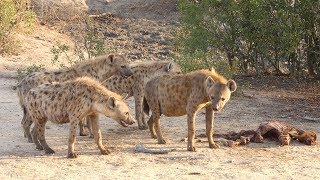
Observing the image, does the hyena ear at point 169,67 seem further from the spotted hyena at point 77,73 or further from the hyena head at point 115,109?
the hyena head at point 115,109

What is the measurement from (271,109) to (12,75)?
5.26m

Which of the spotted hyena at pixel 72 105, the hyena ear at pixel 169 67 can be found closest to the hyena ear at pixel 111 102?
the spotted hyena at pixel 72 105

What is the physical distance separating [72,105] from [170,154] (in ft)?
4.09

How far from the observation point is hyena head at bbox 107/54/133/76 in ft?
30.1

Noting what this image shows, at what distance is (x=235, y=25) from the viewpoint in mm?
13570

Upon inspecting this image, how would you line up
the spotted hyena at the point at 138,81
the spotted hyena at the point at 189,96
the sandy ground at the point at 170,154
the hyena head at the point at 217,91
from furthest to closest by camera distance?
1. the spotted hyena at the point at 138,81
2. the spotted hyena at the point at 189,96
3. the hyena head at the point at 217,91
4. the sandy ground at the point at 170,154

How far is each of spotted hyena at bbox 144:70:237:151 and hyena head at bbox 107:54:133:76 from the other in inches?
31.8

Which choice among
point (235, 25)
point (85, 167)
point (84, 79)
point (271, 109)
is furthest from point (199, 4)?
point (85, 167)

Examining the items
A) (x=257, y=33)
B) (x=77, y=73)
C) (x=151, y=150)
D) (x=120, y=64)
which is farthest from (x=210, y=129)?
(x=257, y=33)

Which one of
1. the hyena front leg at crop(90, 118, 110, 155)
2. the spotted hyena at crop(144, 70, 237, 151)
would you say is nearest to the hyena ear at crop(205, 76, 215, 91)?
the spotted hyena at crop(144, 70, 237, 151)

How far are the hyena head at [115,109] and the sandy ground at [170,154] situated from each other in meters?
0.43

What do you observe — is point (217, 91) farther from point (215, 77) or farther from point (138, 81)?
point (138, 81)

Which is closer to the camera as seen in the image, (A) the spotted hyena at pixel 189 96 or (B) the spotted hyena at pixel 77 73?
(A) the spotted hyena at pixel 189 96

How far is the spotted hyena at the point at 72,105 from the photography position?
7449mm
